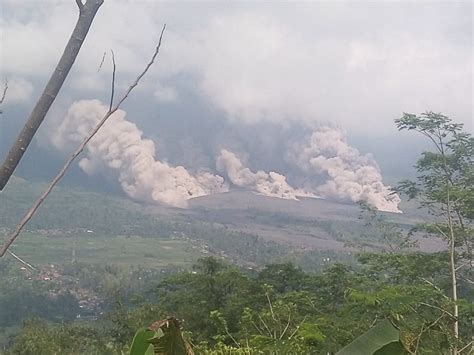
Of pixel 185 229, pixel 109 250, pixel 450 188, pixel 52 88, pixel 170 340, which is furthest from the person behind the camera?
pixel 185 229

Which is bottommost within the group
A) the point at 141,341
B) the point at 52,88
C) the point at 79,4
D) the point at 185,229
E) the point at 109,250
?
the point at 109,250

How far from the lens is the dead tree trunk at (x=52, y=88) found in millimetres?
816

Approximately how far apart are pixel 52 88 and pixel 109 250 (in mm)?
70473

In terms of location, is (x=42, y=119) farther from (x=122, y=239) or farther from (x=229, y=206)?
(x=229, y=206)

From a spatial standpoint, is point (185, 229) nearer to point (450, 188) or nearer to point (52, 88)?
point (450, 188)

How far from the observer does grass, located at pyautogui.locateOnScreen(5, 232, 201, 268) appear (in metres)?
60.0

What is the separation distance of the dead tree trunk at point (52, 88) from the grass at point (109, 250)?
55382 mm

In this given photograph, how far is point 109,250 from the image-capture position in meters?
69.2

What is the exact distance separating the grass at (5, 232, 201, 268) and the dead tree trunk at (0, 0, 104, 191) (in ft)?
182

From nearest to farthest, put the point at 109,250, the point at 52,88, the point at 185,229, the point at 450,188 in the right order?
the point at 52,88
the point at 450,188
the point at 109,250
the point at 185,229

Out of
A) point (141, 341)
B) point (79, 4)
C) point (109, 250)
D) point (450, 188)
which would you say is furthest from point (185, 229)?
point (141, 341)

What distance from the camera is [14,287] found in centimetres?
3800

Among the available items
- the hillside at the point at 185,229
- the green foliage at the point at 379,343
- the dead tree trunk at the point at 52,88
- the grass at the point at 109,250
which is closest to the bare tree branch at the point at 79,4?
the dead tree trunk at the point at 52,88

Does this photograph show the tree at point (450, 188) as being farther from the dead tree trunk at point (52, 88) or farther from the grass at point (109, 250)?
the grass at point (109, 250)
